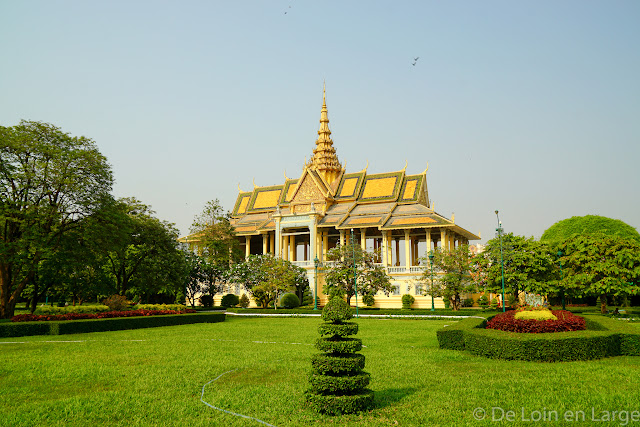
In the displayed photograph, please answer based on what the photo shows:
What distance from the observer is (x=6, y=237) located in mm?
26188

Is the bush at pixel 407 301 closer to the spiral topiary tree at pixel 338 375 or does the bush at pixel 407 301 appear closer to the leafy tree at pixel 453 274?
the leafy tree at pixel 453 274

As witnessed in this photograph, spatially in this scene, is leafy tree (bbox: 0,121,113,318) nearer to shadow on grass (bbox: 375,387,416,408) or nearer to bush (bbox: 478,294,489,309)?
shadow on grass (bbox: 375,387,416,408)

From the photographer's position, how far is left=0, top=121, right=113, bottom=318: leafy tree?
979 inches

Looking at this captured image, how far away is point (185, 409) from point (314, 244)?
1645 inches

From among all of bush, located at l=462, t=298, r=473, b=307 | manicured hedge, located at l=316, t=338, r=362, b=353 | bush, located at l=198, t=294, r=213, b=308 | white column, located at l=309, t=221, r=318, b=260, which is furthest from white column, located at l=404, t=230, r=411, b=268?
manicured hedge, located at l=316, t=338, r=362, b=353

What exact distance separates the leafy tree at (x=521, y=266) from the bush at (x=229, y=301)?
2371 centimetres

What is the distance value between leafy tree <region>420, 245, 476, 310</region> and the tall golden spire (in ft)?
72.5

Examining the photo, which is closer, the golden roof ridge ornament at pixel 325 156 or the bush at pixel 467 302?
the bush at pixel 467 302

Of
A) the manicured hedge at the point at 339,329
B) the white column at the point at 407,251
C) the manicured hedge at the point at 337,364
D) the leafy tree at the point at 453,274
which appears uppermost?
the white column at the point at 407,251

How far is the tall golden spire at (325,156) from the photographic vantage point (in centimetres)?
6031

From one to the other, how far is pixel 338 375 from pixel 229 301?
139 feet

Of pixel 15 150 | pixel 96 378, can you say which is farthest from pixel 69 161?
pixel 96 378

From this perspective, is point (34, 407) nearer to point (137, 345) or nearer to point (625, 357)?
point (137, 345)

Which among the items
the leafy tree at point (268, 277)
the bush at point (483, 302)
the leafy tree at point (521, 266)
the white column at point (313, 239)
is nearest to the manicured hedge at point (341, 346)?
the leafy tree at point (521, 266)
